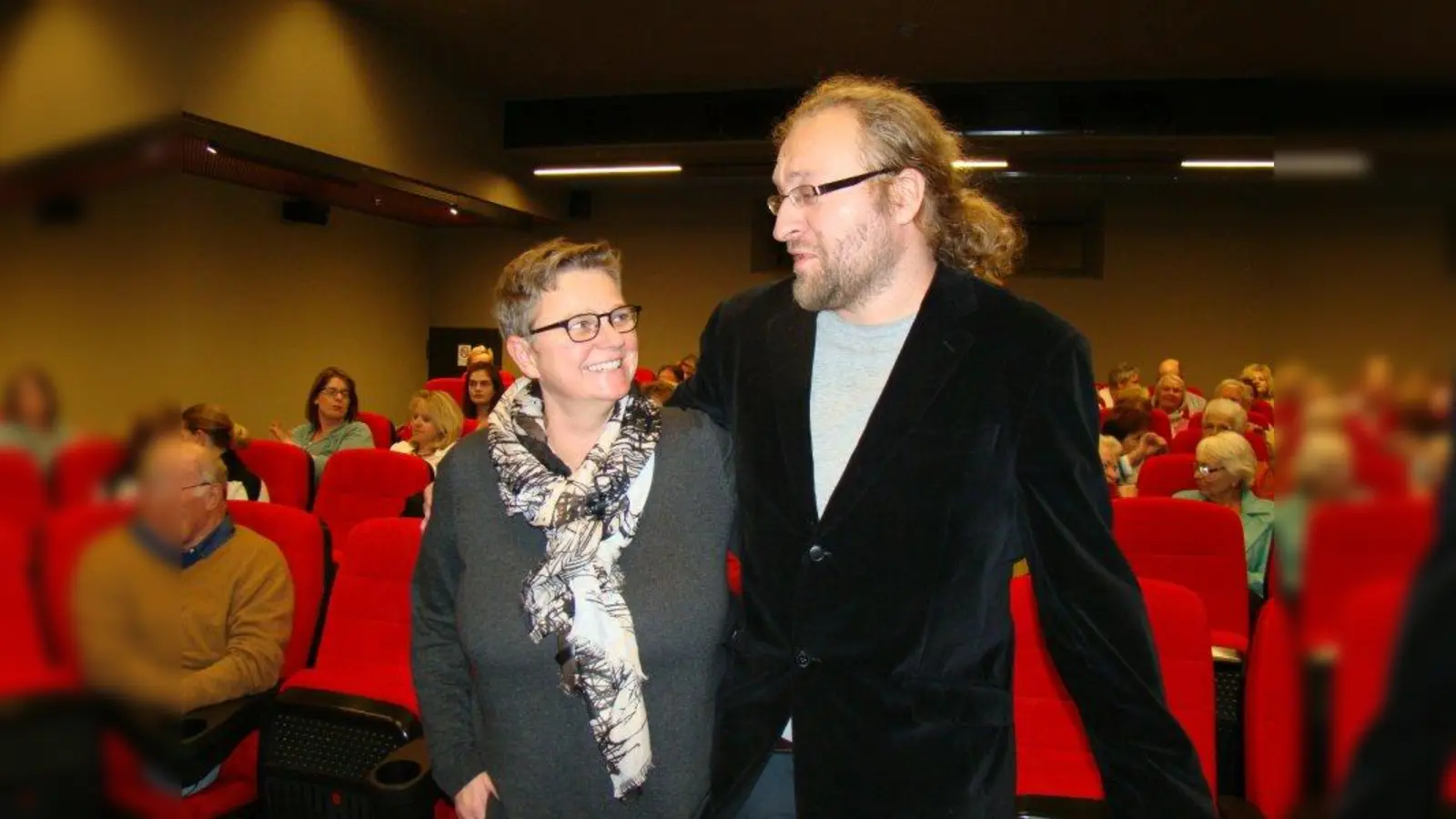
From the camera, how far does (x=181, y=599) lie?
57.5 inches

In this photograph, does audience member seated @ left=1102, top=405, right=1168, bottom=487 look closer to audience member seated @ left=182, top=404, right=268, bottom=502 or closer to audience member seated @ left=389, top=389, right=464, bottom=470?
audience member seated @ left=389, top=389, right=464, bottom=470

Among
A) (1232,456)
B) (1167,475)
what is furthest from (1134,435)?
(1232,456)

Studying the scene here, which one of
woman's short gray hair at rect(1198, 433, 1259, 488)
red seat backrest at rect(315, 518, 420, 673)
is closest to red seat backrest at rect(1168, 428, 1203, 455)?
woman's short gray hair at rect(1198, 433, 1259, 488)

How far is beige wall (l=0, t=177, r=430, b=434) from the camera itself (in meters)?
0.22

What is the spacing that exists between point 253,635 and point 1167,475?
3492mm

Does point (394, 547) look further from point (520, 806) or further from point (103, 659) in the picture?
point (103, 659)

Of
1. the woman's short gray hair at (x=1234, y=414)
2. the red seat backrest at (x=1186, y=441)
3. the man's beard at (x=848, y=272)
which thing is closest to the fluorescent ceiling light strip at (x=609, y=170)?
the red seat backrest at (x=1186, y=441)

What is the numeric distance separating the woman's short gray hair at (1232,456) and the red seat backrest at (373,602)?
244 cm

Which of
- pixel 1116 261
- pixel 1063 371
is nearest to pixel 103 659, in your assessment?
pixel 1063 371

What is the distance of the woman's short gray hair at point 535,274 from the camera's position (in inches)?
61.7

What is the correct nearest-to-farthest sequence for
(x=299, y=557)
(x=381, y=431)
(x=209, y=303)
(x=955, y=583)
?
1. (x=209, y=303)
2. (x=955, y=583)
3. (x=299, y=557)
4. (x=381, y=431)

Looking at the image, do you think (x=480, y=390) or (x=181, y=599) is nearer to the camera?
(x=181, y=599)

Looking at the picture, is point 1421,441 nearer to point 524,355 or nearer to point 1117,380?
point 524,355

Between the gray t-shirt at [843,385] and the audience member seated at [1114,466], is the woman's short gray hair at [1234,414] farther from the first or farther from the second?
the gray t-shirt at [843,385]
